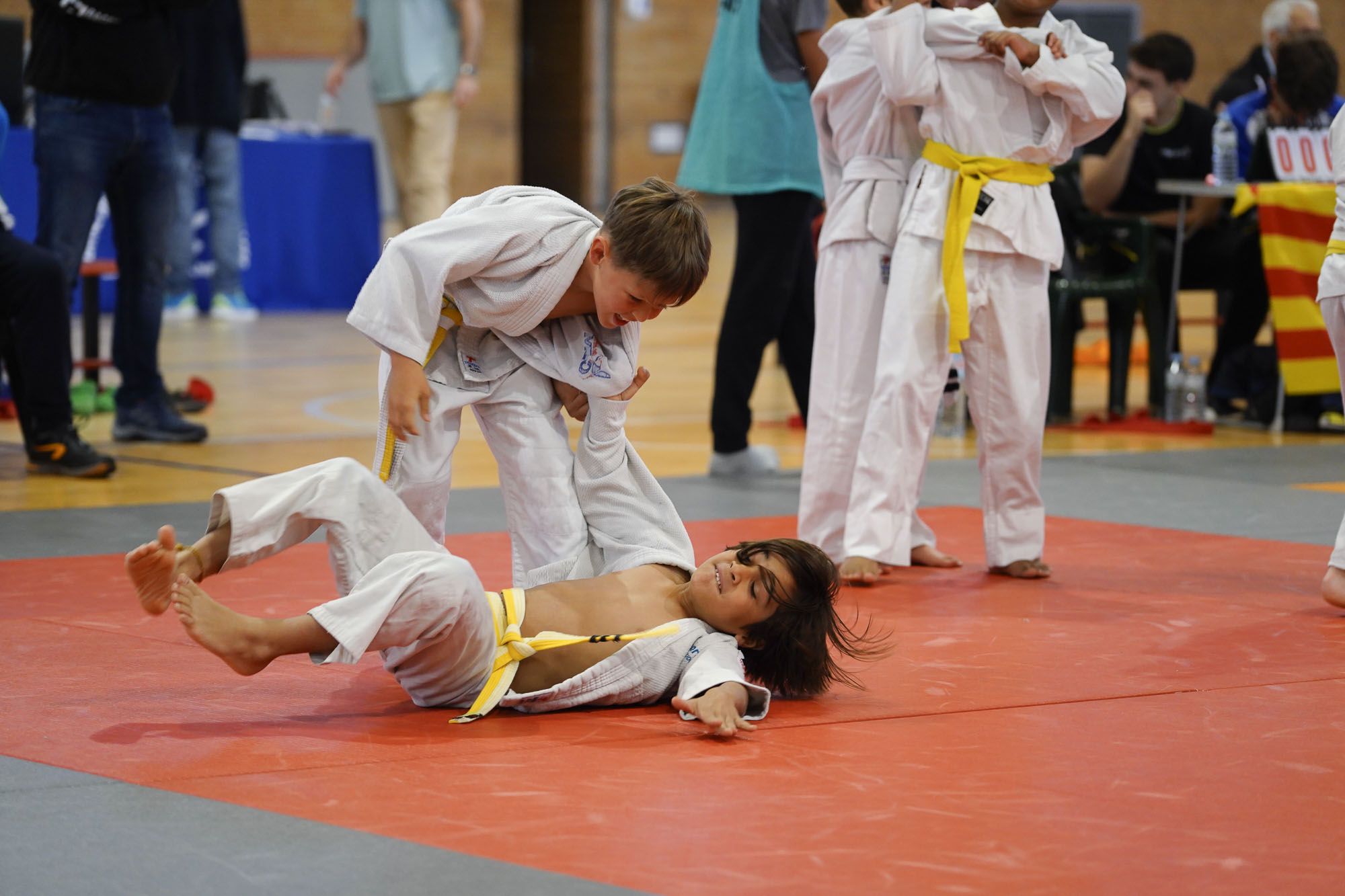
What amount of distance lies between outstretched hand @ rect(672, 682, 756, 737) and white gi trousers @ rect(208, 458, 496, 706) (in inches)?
12.3

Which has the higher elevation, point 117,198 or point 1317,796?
point 117,198

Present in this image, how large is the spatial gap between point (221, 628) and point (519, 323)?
28.6 inches

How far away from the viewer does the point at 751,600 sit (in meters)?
2.55

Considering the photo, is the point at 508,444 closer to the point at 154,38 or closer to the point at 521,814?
the point at 521,814

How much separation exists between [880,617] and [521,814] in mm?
1418

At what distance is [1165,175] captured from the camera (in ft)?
23.1

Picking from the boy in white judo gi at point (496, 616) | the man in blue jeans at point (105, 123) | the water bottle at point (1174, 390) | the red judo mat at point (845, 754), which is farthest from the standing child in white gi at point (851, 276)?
the water bottle at point (1174, 390)

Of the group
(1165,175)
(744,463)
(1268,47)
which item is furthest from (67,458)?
(1268,47)

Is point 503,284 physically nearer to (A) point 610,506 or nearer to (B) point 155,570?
(A) point 610,506

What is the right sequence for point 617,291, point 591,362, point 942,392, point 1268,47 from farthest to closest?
point 1268,47 < point 942,392 < point 591,362 < point 617,291

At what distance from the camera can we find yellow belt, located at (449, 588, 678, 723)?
8.27ft

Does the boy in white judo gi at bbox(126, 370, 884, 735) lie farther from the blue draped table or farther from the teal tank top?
the blue draped table

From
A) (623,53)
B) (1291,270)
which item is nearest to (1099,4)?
(623,53)

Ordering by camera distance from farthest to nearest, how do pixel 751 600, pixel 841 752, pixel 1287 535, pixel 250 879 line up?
pixel 1287 535, pixel 751 600, pixel 841 752, pixel 250 879
